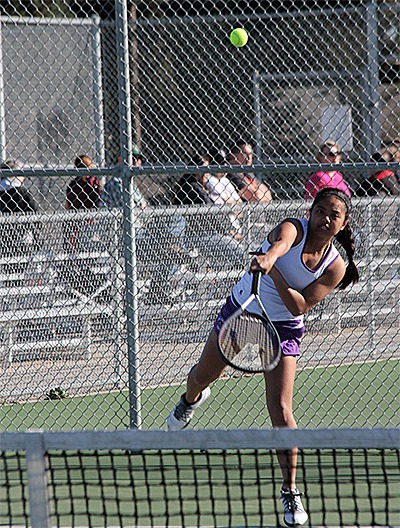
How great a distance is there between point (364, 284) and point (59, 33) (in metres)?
4.16

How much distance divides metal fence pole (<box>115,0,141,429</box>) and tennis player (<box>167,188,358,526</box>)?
100 centimetres

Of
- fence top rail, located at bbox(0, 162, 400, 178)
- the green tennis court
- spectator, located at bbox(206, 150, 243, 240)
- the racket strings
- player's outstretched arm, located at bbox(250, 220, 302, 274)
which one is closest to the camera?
player's outstretched arm, located at bbox(250, 220, 302, 274)

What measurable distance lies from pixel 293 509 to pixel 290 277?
1.03 metres

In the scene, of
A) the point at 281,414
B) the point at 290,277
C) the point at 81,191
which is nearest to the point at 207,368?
the point at 281,414

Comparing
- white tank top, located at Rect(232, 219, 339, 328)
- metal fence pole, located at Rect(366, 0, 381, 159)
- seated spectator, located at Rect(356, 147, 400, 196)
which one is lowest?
white tank top, located at Rect(232, 219, 339, 328)

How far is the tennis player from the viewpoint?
4688 mm

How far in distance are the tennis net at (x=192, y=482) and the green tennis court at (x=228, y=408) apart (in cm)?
98

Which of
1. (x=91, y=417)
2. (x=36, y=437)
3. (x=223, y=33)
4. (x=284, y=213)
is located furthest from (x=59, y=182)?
(x=36, y=437)

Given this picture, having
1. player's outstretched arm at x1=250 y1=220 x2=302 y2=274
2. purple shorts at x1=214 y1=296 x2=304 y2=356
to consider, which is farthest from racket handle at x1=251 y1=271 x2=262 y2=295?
purple shorts at x1=214 y1=296 x2=304 y2=356

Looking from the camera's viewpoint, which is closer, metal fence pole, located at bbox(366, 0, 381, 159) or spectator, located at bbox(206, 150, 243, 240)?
spectator, located at bbox(206, 150, 243, 240)

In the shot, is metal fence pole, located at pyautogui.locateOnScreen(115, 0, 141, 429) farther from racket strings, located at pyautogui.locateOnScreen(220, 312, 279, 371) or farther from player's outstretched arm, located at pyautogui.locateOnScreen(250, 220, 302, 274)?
player's outstretched arm, located at pyautogui.locateOnScreen(250, 220, 302, 274)

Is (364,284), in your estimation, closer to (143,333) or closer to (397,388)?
(397,388)

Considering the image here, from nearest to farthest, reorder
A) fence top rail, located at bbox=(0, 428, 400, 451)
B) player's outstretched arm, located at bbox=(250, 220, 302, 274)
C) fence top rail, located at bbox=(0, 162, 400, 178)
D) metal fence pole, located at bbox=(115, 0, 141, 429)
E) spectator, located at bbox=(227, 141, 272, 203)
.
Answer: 1. fence top rail, located at bbox=(0, 428, 400, 451)
2. player's outstretched arm, located at bbox=(250, 220, 302, 274)
3. fence top rail, located at bbox=(0, 162, 400, 178)
4. metal fence pole, located at bbox=(115, 0, 141, 429)
5. spectator, located at bbox=(227, 141, 272, 203)

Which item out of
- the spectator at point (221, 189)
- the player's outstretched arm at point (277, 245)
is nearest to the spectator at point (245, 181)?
the spectator at point (221, 189)
